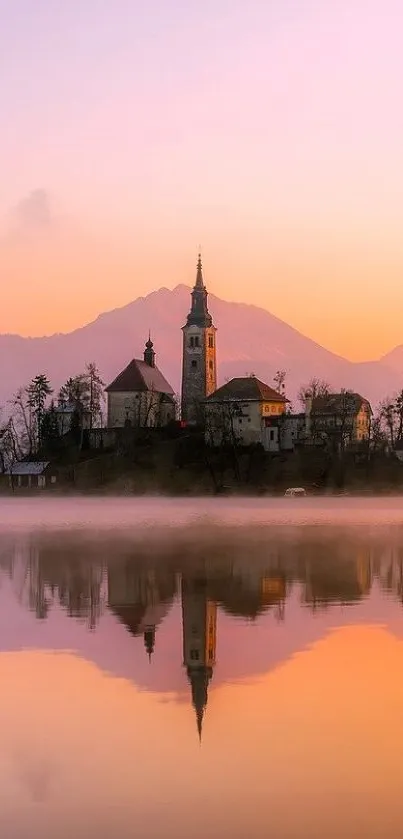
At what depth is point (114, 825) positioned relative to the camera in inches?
523

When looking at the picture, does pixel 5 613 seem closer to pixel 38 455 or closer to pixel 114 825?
pixel 114 825

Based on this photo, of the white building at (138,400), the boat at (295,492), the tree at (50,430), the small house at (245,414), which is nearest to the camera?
the boat at (295,492)

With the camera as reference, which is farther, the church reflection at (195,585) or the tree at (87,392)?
the tree at (87,392)

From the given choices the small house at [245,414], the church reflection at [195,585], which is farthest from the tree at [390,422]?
the church reflection at [195,585]

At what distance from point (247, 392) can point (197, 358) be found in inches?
769

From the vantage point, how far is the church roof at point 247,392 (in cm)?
15775

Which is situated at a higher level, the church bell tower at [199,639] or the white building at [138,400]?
the white building at [138,400]

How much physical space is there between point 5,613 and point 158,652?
788 centimetres

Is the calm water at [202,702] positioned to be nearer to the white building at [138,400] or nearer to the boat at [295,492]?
the boat at [295,492]

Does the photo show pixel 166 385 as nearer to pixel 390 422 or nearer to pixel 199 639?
pixel 390 422

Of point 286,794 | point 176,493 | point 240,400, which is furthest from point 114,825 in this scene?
point 240,400

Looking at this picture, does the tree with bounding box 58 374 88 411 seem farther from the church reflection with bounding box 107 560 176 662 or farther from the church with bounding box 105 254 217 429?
the church reflection with bounding box 107 560 176 662

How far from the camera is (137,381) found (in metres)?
170

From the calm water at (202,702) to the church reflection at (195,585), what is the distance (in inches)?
4.3
